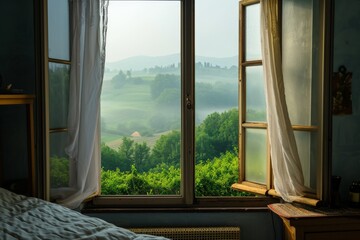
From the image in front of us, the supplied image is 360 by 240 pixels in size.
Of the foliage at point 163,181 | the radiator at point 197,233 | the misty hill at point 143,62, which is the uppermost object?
the misty hill at point 143,62

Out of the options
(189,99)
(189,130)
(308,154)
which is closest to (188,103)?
(189,99)

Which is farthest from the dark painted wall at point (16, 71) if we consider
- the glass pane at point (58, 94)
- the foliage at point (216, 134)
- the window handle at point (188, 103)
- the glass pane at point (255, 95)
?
the glass pane at point (255, 95)

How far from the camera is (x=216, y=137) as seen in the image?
3584 mm

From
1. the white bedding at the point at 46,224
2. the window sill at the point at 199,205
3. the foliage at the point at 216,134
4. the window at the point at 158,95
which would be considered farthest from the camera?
the foliage at the point at 216,134

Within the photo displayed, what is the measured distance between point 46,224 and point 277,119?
1640mm

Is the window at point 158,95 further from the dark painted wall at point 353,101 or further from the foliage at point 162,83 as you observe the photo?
the dark painted wall at point 353,101

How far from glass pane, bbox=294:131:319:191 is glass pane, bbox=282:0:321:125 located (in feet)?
0.31

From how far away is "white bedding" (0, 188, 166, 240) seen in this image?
5.40 ft

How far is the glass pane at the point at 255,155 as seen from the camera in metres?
2.98

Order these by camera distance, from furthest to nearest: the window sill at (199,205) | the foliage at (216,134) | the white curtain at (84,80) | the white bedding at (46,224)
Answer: the foliage at (216,134) < the window sill at (199,205) < the white curtain at (84,80) < the white bedding at (46,224)

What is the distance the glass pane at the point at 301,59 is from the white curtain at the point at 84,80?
129 cm

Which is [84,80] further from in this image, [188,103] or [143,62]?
[188,103]

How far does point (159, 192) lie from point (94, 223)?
143 centimetres

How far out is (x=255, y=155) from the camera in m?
3.02
